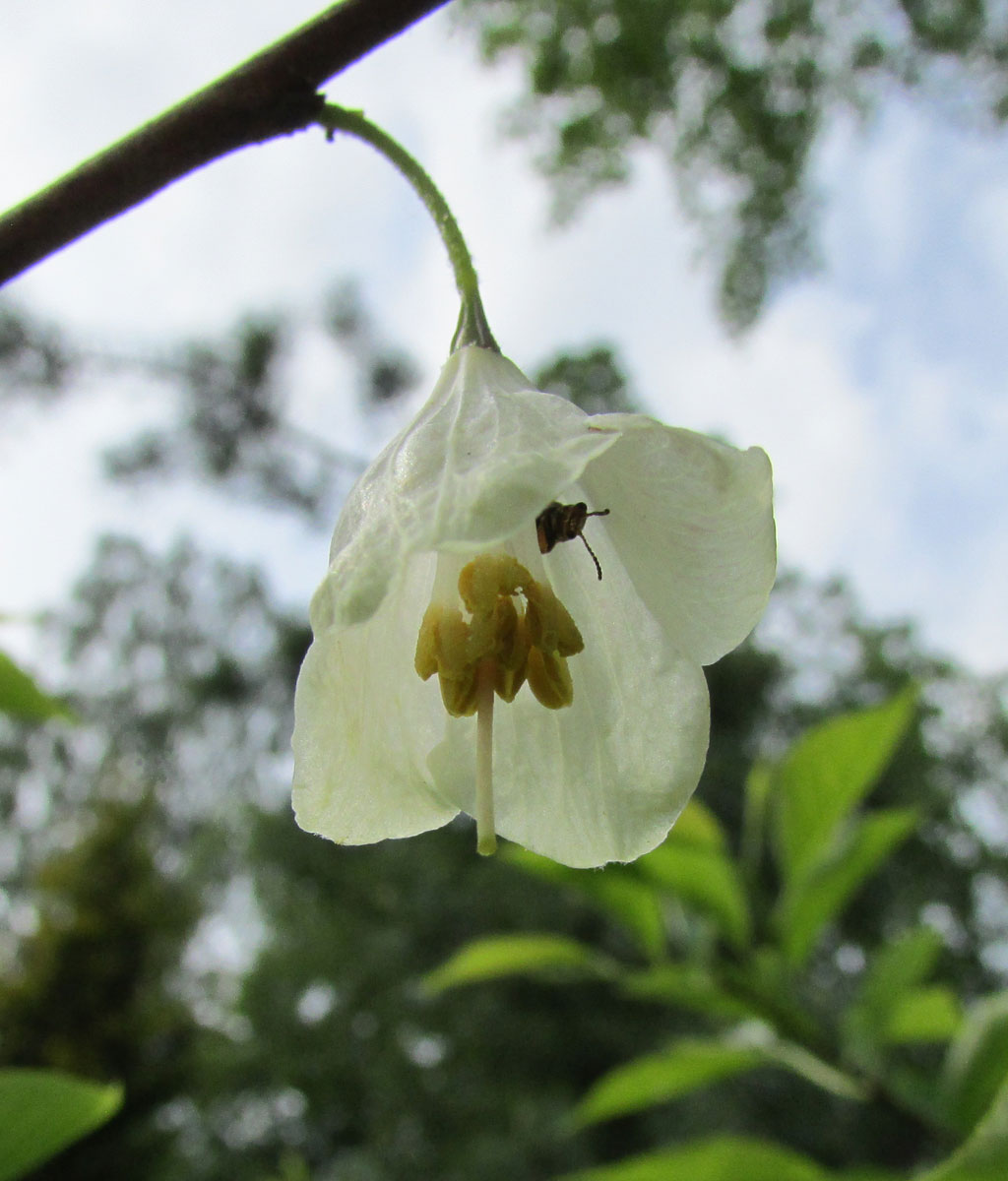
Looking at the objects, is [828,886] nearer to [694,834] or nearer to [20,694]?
[694,834]

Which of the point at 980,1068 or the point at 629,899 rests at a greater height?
the point at 629,899

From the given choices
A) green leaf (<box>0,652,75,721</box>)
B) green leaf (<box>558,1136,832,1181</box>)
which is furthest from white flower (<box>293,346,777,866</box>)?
green leaf (<box>558,1136,832,1181</box>)

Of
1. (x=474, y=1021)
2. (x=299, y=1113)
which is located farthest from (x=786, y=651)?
(x=299, y=1113)

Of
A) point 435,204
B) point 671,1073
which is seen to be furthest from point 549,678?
point 671,1073

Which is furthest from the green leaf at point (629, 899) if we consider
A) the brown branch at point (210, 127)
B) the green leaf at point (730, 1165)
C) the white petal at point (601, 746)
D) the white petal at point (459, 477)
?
the brown branch at point (210, 127)

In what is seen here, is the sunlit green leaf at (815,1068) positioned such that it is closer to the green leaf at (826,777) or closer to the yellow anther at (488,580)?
the green leaf at (826,777)

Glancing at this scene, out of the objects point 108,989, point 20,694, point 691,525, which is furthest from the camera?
point 108,989

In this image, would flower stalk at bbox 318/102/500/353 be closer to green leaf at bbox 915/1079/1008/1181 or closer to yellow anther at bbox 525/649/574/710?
yellow anther at bbox 525/649/574/710

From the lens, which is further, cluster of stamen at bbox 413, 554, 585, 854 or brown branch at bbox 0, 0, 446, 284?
cluster of stamen at bbox 413, 554, 585, 854
